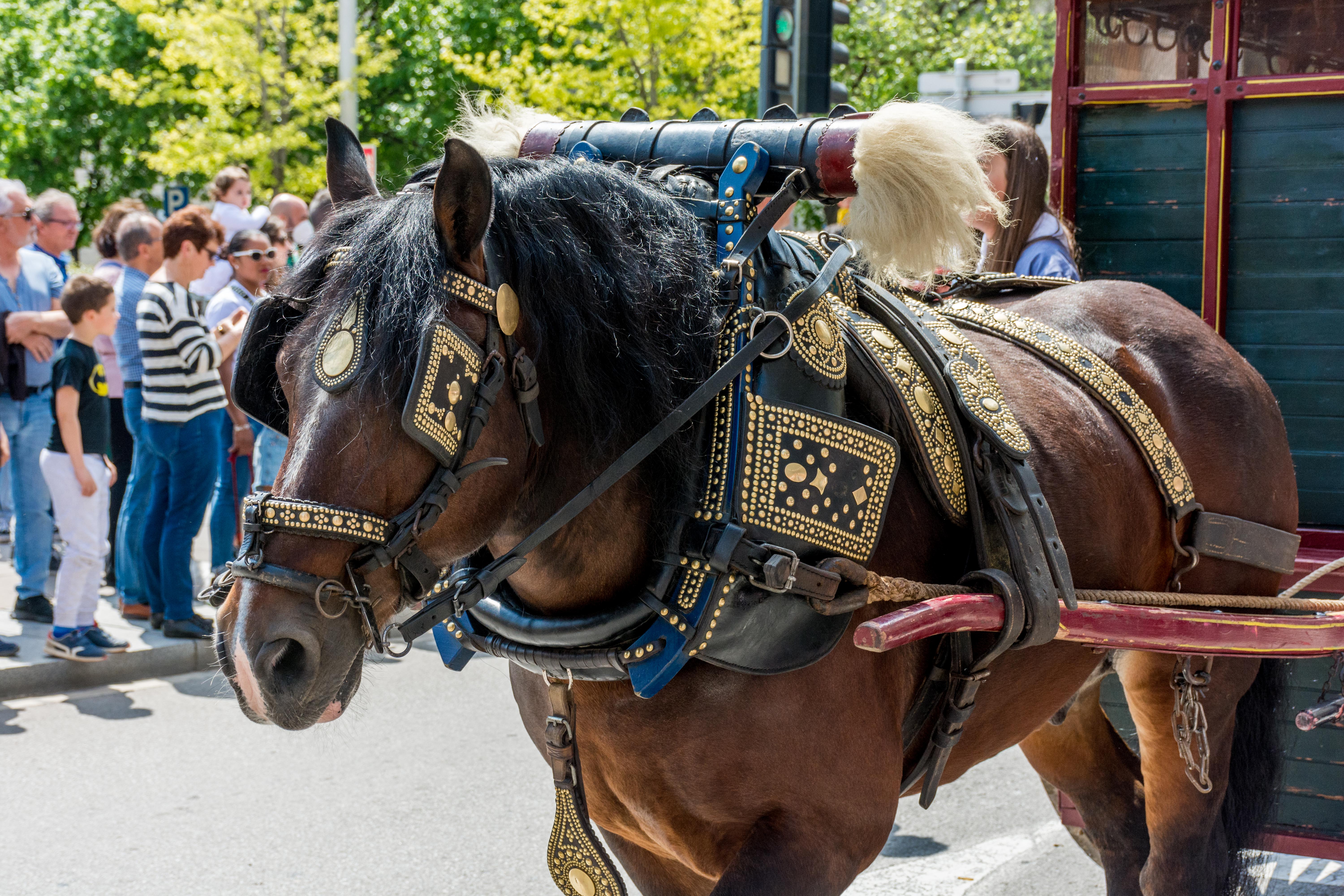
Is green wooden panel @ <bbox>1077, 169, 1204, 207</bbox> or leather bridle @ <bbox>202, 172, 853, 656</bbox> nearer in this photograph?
leather bridle @ <bbox>202, 172, 853, 656</bbox>

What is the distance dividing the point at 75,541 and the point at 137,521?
674 mm

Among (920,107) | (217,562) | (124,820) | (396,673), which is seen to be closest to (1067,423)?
(920,107)

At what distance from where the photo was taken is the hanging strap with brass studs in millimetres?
2145

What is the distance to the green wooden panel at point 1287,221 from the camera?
340cm

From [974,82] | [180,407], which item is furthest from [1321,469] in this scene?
[974,82]

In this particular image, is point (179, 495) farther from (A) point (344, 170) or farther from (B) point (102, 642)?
(A) point (344, 170)

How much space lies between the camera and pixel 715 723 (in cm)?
204

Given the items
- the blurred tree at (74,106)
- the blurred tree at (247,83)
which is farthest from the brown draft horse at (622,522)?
the blurred tree at (74,106)

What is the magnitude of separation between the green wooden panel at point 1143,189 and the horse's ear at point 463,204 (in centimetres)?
237

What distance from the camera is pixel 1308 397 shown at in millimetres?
3494

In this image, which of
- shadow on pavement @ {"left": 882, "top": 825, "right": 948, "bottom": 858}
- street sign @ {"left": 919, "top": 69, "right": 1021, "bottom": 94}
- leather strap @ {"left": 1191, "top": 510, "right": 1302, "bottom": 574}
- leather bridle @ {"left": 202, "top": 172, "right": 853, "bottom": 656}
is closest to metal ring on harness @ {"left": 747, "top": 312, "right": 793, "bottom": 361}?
leather bridle @ {"left": 202, "top": 172, "right": 853, "bottom": 656}

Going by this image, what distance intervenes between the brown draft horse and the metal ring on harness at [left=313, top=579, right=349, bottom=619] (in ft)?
0.04

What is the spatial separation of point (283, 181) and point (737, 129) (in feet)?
54.8

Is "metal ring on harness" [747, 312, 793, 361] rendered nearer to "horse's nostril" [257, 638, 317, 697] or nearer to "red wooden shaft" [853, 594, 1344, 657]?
"red wooden shaft" [853, 594, 1344, 657]
